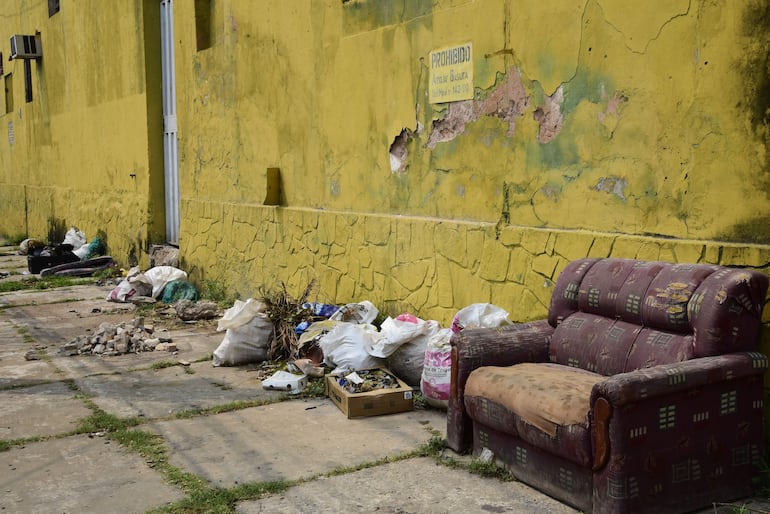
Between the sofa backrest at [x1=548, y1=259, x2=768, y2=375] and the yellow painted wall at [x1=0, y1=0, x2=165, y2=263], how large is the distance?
8551mm

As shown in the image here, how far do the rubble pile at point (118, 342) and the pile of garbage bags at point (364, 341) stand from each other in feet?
2.95

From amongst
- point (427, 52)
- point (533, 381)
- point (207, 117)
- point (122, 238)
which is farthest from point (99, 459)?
point (122, 238)

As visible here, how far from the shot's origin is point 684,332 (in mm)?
3881

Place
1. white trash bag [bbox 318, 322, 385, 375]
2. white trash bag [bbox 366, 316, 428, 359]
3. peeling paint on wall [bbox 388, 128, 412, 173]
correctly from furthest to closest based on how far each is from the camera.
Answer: peeling paint on wall [bbox 388, 128, 412, 173] < white trash bag [bbox 318, 322, 385, 375] < white trash bag [bbox 366, 316, 428, 359]

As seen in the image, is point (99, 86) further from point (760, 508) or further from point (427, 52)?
point (760, 508)

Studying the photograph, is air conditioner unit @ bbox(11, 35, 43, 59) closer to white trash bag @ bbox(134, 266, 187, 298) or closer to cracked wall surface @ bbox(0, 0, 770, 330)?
cracked wall surface @ bbox(0, 0, 770, 330)

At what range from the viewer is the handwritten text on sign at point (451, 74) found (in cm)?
589

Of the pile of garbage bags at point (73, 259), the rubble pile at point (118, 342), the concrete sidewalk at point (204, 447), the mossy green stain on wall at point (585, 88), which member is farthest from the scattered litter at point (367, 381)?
the pile of garbage bags at point (73, 259)

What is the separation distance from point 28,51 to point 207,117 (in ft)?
32.2

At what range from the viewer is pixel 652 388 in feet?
11.2

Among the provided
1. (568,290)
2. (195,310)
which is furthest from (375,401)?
(195,310)

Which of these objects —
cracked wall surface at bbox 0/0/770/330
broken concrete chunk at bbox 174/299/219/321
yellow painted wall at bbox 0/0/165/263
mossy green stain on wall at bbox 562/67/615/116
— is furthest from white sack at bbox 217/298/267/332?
yellow painted wall at bbox 0/0/165/263

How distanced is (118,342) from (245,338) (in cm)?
145

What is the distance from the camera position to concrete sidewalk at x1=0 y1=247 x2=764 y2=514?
395 cm
